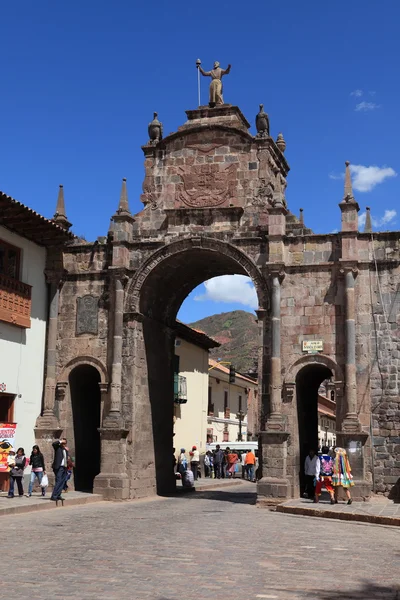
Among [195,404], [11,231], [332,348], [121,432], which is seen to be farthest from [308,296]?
[195,404]

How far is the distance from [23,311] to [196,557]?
12954 millimetres

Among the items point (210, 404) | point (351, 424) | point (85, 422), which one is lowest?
point (351, 424)

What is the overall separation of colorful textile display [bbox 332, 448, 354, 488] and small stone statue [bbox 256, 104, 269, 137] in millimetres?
9866

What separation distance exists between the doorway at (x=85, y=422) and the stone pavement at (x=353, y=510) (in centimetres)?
772

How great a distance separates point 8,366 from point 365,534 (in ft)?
37.5

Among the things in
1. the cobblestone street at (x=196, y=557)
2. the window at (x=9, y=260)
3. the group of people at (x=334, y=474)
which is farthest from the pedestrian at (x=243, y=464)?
the cobblestone street at (x=196, y=557)

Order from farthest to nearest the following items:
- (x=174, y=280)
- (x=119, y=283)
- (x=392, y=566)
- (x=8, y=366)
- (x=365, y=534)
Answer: (x=174, y=280) → (x=119, y=283) → (x=8, y=366) → (x=365, y=534) → (x=392, y=566)

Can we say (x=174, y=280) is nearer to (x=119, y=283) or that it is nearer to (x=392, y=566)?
(x=119, y=283)

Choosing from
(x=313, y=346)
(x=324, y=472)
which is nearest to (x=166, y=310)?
(x=313, y=346)

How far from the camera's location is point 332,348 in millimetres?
21469

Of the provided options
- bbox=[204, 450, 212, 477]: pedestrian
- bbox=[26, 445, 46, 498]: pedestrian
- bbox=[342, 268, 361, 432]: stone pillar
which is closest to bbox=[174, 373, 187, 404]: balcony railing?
bbox=[204, 450, 212, 477]: pedestrian

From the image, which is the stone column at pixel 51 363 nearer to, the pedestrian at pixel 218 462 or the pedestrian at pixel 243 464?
the pedestrian at pixel 218 462

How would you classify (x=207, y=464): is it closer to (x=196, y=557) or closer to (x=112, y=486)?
(x=112, y=486)

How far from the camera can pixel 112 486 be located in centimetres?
2175
